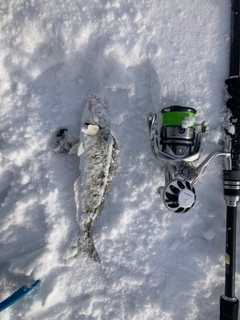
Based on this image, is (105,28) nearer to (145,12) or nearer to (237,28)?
(145,12)

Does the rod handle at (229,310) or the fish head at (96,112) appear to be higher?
the fish head at (96,112)

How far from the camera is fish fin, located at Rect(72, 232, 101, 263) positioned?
77.3 inches

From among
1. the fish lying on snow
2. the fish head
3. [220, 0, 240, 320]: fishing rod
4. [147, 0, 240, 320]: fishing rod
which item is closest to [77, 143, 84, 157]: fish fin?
the fish lying on snow

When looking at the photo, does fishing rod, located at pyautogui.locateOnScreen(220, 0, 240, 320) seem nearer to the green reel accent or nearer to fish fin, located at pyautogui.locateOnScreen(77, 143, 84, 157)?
the green reel accent

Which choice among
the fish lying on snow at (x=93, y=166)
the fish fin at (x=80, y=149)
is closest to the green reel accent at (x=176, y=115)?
the fish lying on snow at (x=93, y=166)

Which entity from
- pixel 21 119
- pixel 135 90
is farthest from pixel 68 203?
pixel 135 90

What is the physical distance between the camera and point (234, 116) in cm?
177

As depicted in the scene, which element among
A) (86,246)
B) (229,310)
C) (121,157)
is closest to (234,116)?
(121,157)

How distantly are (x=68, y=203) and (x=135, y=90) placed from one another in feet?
2.89

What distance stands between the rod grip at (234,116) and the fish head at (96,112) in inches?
30.2

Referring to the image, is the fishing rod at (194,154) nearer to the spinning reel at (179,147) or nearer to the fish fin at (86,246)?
the spinning reel at (179,147)

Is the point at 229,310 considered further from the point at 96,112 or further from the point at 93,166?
the point at 96,112

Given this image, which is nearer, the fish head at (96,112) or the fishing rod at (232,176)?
the fishing rod at (232,176)

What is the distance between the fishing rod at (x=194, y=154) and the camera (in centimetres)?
155
